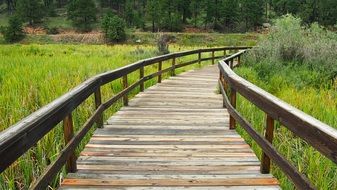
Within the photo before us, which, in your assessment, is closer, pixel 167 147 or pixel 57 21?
pixel 167 147

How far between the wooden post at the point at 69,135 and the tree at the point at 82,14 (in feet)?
243

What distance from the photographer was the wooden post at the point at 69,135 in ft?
14.1

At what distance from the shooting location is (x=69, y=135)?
4.38m

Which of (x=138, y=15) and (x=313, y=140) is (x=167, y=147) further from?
(x=138, y=15)

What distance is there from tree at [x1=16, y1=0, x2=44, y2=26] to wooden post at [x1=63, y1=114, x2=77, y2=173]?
82753 millimetres

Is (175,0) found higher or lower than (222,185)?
higher

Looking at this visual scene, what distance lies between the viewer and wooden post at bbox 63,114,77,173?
431cm

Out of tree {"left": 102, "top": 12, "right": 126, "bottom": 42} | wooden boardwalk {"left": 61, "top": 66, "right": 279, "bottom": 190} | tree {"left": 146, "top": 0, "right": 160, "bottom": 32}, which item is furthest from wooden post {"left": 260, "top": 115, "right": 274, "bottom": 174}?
tree {"left": 146, "top": 0, "right": 160, "bottom": 32}

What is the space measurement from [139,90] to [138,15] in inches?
2851

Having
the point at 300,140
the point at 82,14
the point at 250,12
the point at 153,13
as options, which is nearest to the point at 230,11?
the point at 250,12

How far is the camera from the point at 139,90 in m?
11.3

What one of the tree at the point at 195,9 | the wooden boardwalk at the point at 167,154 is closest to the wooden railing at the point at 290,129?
the wooden boardwalk at the point at 167,154

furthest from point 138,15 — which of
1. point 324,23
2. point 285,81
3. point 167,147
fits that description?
point 167,147

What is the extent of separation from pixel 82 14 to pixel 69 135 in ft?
247
